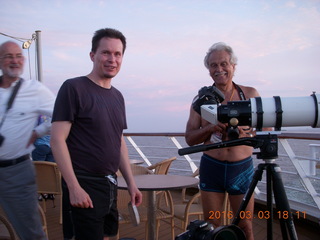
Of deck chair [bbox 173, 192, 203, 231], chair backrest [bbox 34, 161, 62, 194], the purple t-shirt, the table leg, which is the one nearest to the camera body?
the purple t-shirt

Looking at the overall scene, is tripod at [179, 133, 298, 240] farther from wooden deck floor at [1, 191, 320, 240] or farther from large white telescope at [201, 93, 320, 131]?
wooden deck floor at [1, 191, 320, 240]

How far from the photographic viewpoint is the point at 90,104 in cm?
136

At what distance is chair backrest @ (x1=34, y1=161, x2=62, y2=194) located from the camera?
3.23 metres

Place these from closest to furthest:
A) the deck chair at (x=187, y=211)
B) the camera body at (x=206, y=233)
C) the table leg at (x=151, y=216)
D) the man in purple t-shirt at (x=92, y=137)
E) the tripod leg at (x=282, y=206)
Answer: the camera body at (x=206, y=233) → the tripod leg at (x=282, y=206) → the man in purple t-shirt at (x=92, y=137) → the table leg at (x=151, y=216) → the deck chair at (x=187, y=211)

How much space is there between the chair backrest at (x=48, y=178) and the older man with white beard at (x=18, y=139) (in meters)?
1.60

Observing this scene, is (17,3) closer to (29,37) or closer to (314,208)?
(29,37)

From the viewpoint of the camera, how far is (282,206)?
1142 millimetres

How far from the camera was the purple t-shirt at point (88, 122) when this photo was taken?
1320 millimetres

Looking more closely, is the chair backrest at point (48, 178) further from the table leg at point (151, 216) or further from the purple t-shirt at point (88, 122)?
the purple t-shirt at point (88, 122)

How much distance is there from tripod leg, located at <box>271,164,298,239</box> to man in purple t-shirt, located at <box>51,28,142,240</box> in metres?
0.73

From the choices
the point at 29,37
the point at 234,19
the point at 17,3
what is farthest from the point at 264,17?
the point at 29,37

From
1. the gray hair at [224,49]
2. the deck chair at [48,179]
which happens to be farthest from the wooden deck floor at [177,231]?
the gray hair at [224,49]

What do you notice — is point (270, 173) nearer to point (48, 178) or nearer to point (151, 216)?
point (151, 216)

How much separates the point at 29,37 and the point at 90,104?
653 centimetres
